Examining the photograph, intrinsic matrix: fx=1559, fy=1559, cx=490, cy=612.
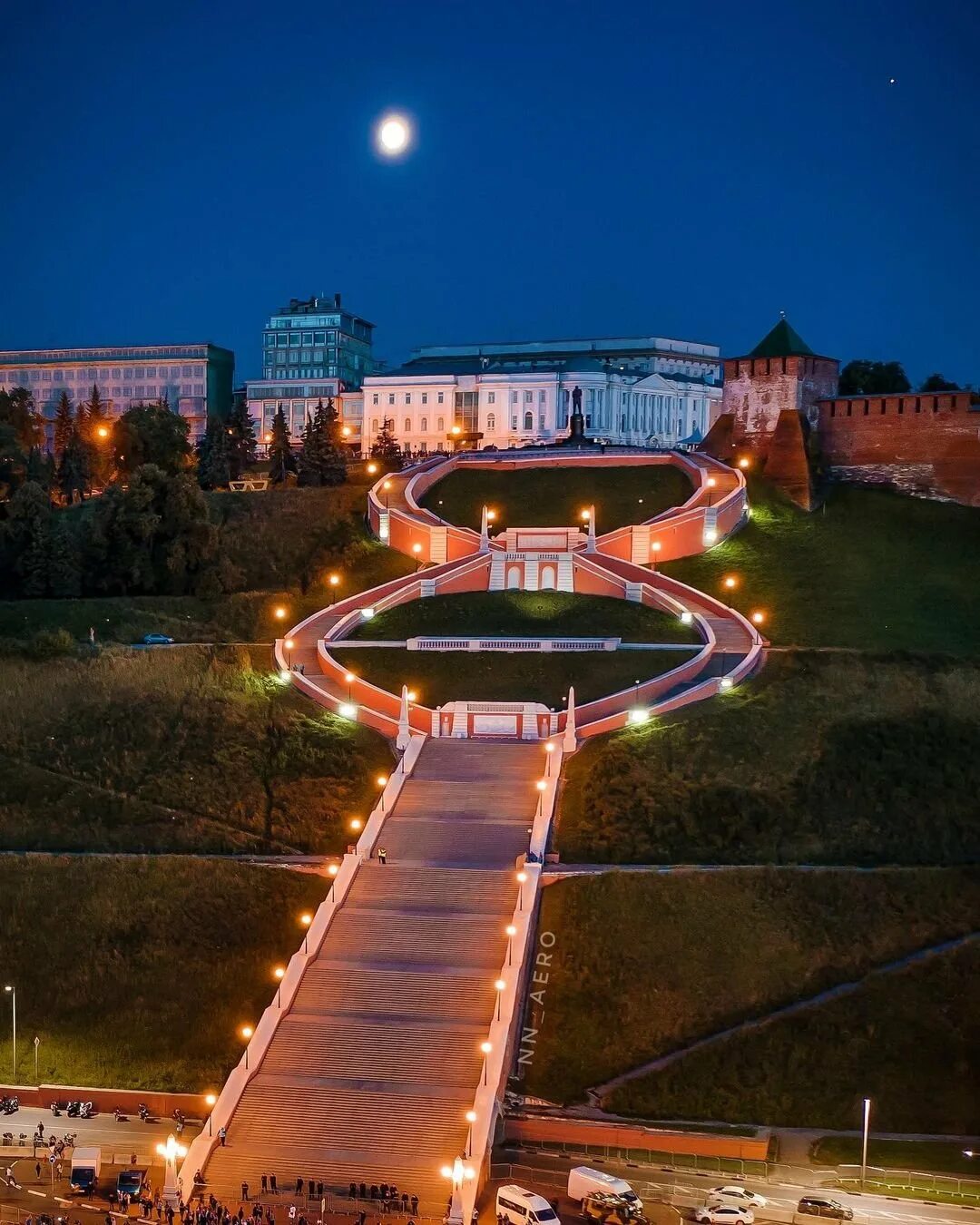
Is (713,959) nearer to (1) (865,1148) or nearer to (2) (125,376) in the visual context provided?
(1) (865,1148)

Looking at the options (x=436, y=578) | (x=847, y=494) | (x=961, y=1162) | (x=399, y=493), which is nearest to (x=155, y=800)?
(x=436, y=578)

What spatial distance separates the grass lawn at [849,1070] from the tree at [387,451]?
41.6 m

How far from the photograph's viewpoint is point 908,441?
5878 cm

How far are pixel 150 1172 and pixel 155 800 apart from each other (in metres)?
12.7

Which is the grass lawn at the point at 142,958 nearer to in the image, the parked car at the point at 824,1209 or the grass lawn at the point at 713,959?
the grass lawn at the point at 713,959

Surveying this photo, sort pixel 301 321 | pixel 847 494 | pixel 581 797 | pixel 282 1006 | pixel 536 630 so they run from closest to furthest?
pixel 282 1006
pixel 581 797
pixel 536 630
pixel 847 494
pixel 301 321

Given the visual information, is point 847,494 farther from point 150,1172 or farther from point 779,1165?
point 150,1172

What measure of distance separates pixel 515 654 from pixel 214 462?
2743 cm

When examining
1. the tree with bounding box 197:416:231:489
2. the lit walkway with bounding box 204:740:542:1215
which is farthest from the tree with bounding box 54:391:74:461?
the lit walkway with bounding box 204:740:542:1215

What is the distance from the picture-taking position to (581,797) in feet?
119

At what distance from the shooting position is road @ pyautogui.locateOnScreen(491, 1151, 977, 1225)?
23.9 m

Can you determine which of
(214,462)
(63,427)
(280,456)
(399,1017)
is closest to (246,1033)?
(399,1017)

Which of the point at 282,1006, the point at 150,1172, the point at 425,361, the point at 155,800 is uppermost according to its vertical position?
the point at 425,361

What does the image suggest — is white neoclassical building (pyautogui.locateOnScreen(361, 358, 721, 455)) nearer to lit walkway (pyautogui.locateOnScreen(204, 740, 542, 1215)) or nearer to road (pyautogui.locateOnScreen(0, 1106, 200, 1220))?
lit walkway (pyautogui.locateOnScreen(204, 740, 542, 1215))
